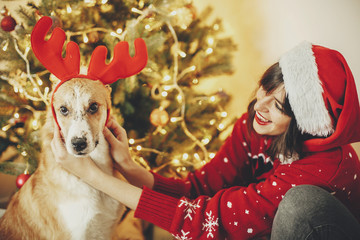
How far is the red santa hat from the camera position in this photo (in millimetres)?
958

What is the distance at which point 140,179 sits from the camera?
1.27 metres

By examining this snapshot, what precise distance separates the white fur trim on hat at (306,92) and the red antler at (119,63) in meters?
0.59

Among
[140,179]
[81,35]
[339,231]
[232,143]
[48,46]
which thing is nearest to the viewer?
[339,231]

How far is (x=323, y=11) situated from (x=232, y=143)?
4.15 ft

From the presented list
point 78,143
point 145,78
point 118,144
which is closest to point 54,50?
point 78,143

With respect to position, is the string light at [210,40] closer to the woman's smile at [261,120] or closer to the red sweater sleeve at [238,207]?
the woman's smile at [261,120]

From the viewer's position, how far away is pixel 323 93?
0.97m

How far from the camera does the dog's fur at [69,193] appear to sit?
97cm

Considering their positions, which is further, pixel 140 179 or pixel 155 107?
pixel 155 107

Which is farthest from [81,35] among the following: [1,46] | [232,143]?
[232,143]

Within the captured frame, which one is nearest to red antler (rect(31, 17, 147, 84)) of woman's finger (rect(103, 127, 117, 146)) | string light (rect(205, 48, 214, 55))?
woman's finger (rect(103, 127, 117, 146))

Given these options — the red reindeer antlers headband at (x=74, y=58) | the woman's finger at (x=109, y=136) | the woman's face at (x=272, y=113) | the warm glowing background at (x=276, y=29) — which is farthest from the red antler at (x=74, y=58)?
the warm glowing background at (x=276, y=29)

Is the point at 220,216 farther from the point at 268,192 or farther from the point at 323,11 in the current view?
the point at 323,11

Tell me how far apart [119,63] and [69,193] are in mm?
565
